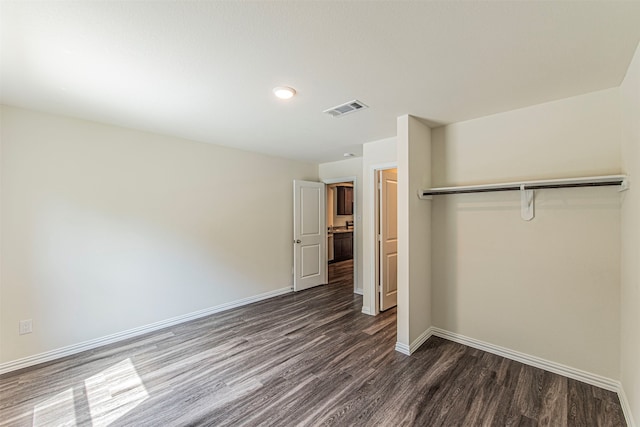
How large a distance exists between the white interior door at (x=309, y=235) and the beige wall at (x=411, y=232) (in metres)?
2.36

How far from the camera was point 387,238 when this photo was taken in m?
3.69

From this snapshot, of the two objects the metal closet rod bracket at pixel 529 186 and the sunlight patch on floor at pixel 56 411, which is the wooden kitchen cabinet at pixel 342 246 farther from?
the sunlight patch on floor at pixel 56 411

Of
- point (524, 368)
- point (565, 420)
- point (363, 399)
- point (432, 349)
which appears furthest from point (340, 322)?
point (565, 420)

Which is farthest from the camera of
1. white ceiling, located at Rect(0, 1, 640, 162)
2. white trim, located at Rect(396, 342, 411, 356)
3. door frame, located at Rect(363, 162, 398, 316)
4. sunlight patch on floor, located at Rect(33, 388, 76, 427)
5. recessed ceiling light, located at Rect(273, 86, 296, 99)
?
door frame, located at Rect(363, 162, 398, 316)

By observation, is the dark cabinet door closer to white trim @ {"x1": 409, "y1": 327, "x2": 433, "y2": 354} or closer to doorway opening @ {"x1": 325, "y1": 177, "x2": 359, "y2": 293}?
doorway opening @ {"x1": 325, "y1": 177, "x2": 359, "y2": 293}

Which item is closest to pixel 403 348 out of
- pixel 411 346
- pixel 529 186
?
pixel 411 346

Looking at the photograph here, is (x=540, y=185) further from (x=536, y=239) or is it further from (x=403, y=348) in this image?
(x=403, y=348)

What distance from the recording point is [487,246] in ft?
8.71

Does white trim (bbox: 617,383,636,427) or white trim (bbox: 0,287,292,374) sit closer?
white trim (bbox: 617,383,636,427)

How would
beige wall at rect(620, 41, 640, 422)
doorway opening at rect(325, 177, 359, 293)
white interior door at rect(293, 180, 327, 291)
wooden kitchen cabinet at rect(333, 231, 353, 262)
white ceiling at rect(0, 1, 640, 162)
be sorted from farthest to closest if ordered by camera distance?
wooden kitchen cabinet at rect(333, 231, 353, 262) < doorway opening at rect(325, 177, 359, 293) < white interior door at rect(293, 180, 327, 291) < beige wall at rect(620, 41, 640, 422) < white ceiling at rect(0, 1, 640, 162)

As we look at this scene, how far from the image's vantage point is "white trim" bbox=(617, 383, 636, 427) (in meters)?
1.68

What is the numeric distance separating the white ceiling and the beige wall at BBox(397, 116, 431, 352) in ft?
0.94

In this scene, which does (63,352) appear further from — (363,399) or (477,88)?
(477,88)

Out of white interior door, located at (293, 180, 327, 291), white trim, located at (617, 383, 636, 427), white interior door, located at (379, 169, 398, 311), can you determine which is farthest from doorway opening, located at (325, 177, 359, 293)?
white trim, located at (617, 383, 636, 427)
